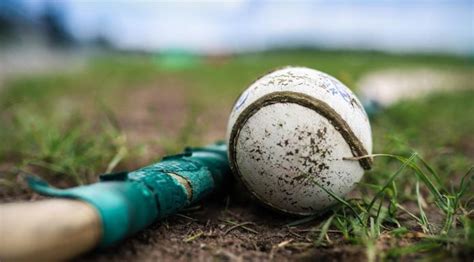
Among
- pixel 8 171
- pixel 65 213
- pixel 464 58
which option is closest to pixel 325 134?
pixel 65 213

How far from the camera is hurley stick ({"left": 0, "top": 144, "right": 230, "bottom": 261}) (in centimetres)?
137

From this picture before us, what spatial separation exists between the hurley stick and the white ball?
0.28m

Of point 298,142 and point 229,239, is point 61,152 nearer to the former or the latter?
point 229,239

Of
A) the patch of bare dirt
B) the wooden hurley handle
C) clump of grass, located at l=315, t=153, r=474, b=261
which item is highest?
the wooden hurley handle

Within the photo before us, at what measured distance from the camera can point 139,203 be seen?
5.73 feet

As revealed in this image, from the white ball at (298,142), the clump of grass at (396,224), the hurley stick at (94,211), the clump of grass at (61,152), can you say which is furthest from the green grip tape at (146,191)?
the clump of grass at (61,152)

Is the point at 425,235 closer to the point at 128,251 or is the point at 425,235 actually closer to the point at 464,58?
the point at 128,251

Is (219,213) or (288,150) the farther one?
(219,213)

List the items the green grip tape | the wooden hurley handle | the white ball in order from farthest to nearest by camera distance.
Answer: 1. the white ball
2. the green grip tape
3. the wooden hurley handle

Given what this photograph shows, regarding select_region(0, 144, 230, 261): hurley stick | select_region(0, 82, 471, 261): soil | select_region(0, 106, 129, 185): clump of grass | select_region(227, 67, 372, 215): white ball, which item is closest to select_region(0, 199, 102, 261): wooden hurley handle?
select_region(0, 144, 230, 261): hurley stick

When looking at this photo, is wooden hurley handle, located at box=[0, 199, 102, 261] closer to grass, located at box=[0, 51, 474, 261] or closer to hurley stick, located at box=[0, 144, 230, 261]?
hurley stick, located at box=[0, 144, 230, 261]

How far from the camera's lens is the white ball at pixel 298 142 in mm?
2070

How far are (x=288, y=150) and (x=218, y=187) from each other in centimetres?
50

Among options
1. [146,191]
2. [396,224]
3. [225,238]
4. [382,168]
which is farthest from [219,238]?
[382,168]
